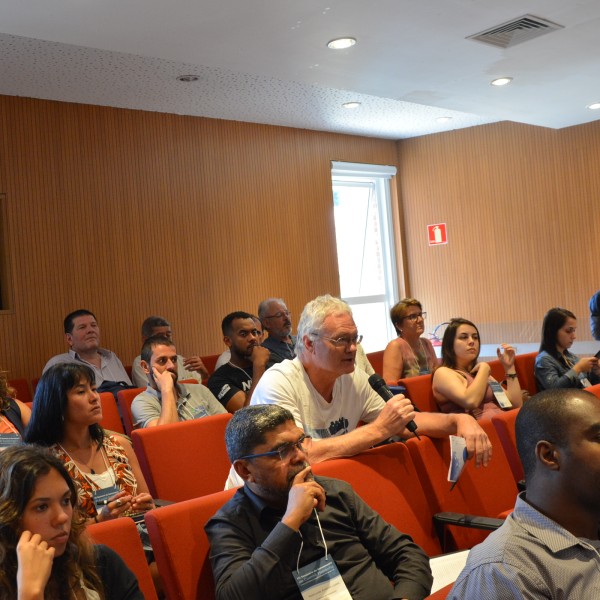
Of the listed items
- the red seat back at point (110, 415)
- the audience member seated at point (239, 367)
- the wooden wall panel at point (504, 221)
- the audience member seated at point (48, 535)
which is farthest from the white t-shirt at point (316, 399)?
the wooden wall panel at point (504, 221)

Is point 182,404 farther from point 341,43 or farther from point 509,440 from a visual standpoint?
point 341,43

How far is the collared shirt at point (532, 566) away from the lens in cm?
143

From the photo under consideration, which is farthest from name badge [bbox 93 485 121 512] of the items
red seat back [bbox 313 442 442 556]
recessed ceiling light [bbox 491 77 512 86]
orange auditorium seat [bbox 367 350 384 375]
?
recessed ceiling light [bbox 491 77 512 86]

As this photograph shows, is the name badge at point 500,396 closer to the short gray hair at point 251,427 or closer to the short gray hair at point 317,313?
the short gray hair at point 317,313

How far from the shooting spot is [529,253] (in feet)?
27.9

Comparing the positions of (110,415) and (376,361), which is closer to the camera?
(110,415)

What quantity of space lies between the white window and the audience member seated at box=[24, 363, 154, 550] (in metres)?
6.31

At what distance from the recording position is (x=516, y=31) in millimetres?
4762

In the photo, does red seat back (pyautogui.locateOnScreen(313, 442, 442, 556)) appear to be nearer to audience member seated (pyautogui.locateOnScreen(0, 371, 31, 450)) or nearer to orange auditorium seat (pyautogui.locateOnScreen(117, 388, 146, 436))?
audience member seated (pyautogui.locateOnScreen(0, 371, 31, 450))

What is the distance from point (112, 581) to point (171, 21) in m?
3.20

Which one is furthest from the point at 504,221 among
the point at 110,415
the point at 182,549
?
the point at 182,549

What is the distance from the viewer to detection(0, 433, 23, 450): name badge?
3.05 metres

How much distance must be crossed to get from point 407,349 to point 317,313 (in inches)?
102

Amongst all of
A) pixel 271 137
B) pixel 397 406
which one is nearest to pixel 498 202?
pixel 271 137
